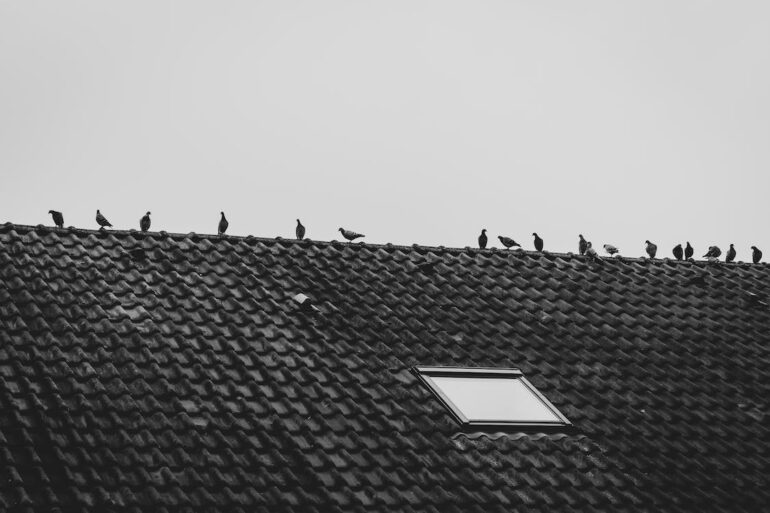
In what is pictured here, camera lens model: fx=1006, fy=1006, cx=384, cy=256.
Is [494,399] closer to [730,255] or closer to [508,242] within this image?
[508,242]

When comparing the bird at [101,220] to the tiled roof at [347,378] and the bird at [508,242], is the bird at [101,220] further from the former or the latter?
the bird at [508,242]

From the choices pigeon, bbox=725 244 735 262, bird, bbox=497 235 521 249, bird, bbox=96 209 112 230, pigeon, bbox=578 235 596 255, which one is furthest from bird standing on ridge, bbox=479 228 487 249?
bird, bbox=96 209 112 230

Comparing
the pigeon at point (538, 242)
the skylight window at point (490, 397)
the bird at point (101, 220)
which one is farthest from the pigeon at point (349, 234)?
the skylight window at point (490, 397)

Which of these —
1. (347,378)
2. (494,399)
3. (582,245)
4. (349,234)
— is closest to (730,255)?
(582,245)

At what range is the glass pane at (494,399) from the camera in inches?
353

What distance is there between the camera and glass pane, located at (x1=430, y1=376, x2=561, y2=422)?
8.96 meters

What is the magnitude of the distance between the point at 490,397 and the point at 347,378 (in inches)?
52.3

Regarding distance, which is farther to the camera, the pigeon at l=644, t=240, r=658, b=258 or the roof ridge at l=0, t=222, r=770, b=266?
the pigeon at l=644, t=240, r=658, b=258

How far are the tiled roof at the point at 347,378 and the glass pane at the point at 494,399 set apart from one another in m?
0.22

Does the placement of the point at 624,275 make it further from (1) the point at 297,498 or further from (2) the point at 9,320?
(2) the point at 9,320

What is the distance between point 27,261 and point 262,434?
335cm

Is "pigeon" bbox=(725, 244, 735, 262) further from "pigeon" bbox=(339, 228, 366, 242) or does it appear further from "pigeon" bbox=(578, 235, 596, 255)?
"pigeon" bbox=(339, 228, 366, 242)

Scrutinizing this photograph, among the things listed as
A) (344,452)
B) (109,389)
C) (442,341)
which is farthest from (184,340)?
(442,341)

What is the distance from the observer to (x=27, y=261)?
9695 mm
